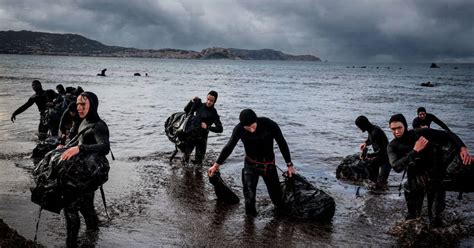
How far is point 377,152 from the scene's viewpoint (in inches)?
382

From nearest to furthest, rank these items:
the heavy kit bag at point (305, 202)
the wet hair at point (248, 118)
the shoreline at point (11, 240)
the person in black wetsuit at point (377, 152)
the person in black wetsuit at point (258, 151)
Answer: the shoreline at point (11, 240)
the wet hair at point (248, 118)
the person in black wetsuit at point (258, 151)
the heavy kit bag at point (305, 202)
the person in black wetsuit at point (377, 152)

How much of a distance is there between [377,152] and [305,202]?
3.23 metres

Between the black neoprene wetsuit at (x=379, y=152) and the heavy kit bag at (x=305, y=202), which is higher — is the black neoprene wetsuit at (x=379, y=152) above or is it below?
above

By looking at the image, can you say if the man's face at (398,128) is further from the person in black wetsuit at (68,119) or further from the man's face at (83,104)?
the person in black wetsuit at (68,119)

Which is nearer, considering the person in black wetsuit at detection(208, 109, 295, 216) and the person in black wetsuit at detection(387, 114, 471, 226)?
the person in black wetsuit at detection(387, 114, 471, 226)

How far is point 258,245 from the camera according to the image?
20.5 ft

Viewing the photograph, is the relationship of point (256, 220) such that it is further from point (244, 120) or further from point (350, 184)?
point (350, 184)

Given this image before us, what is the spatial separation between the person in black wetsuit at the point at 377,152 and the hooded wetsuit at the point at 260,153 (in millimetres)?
3230

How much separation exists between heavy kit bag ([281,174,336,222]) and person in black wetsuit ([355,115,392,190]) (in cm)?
277

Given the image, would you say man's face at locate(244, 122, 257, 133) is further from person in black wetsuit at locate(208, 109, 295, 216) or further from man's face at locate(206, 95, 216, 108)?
man's face at locate(206, 95, 216, 108)

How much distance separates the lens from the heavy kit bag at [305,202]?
23.9ft

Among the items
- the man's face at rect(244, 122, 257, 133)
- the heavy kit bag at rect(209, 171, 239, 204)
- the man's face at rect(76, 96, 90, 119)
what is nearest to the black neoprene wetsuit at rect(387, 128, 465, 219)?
the man's face at rect(244, 122, 257, 133)

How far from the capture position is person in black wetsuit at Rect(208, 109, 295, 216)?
691cm

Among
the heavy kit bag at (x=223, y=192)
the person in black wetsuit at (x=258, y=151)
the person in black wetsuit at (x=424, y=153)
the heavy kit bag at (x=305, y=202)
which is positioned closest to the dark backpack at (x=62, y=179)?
the person in black wetsuit at (x=258, y=151)
